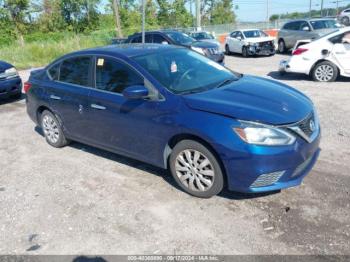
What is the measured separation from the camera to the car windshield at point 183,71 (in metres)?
4.15

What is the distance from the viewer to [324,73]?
9516 millimetres

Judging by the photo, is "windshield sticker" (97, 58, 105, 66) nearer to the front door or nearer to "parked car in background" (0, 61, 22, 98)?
the front door

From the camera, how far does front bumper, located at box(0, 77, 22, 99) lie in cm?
892

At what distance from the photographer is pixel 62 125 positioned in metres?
5.46

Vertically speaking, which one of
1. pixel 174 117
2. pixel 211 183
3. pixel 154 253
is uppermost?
pixel 174 117

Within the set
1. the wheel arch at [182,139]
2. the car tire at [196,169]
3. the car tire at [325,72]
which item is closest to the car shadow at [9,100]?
the wheel arch at [182,139]

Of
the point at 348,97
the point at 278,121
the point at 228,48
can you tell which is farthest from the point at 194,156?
the point at 228,48

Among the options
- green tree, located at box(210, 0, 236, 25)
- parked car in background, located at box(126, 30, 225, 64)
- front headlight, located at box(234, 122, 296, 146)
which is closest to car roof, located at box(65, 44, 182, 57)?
front headlight, located at box(234, 122, 296, 146)

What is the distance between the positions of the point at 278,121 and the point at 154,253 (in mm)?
1715

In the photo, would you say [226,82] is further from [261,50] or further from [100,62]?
[261,50]

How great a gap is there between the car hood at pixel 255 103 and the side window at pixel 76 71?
1772 mm

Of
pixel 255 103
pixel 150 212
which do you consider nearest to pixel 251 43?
pixel 255 103

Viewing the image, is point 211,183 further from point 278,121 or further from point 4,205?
point 4,205

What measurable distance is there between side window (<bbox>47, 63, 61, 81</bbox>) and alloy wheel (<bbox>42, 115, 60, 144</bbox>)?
2.10ft
